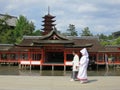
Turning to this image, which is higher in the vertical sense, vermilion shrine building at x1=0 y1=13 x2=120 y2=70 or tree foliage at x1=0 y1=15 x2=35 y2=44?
tree foliage at x1=0 y1=15 x2=35 y2=44

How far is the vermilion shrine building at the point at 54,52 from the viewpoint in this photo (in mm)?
37531

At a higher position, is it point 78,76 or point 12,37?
point 12,37

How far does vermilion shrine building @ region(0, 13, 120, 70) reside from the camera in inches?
1478

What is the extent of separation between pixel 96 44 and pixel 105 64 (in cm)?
391

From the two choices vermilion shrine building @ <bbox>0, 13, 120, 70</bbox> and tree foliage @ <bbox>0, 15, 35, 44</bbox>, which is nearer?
vermilion shrine building @ <bbox>0, 13, 120, 70</bbox>

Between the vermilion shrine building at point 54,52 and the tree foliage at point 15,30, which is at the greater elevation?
the tree foliage at point 15,30

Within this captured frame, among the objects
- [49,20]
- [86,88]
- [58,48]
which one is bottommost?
[86,88]

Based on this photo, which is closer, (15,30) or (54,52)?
(54,52)

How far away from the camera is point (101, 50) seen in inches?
1652

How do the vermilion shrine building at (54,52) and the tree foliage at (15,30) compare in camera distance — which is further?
the tree foliage at (15,30)

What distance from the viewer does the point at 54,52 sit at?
41.8m

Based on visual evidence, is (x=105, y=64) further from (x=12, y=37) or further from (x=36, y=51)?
(x=12, y=37)

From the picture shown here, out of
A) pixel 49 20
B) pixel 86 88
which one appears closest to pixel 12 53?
pixel 49 20

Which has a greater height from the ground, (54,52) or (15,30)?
(15,30)
